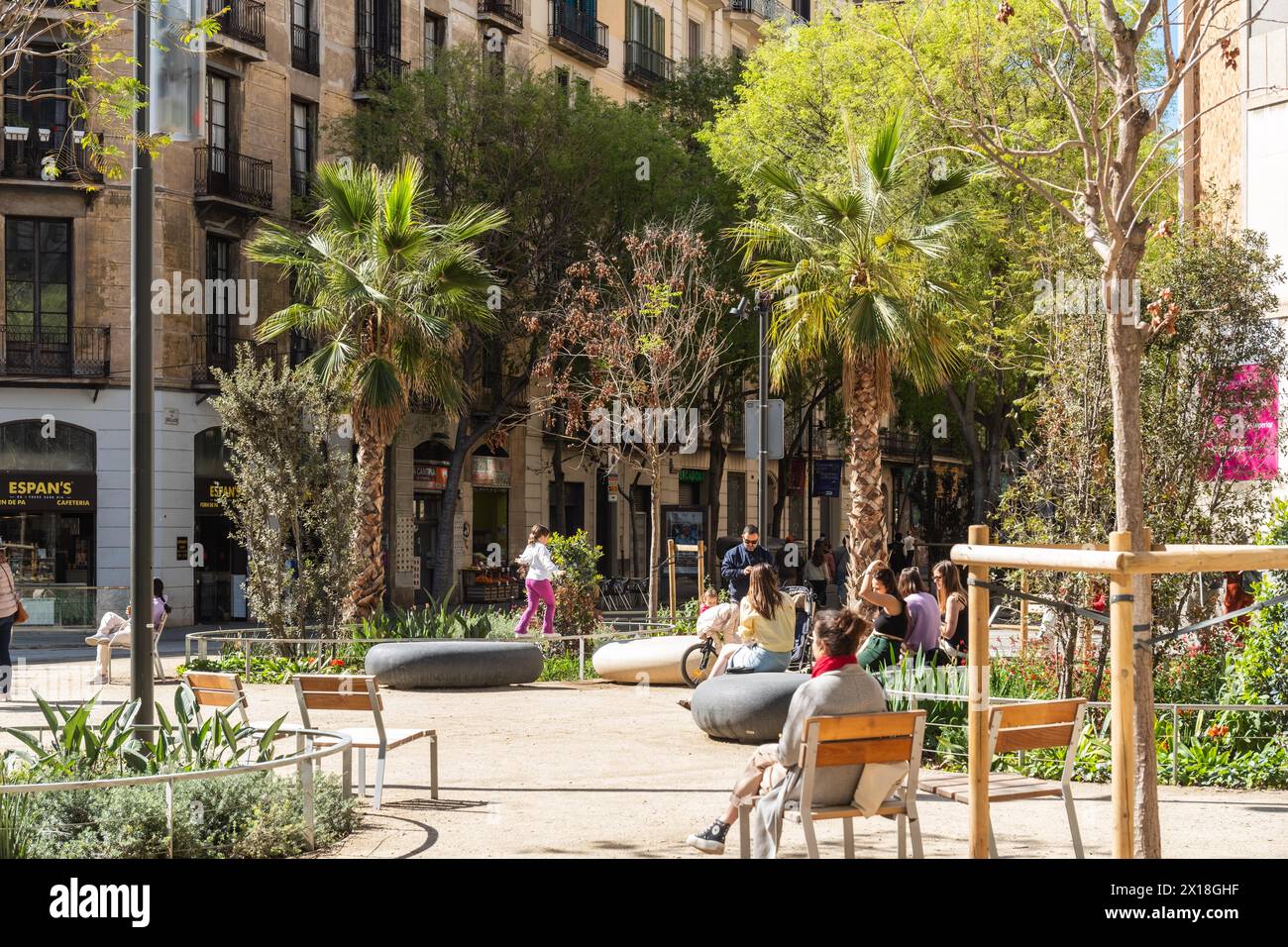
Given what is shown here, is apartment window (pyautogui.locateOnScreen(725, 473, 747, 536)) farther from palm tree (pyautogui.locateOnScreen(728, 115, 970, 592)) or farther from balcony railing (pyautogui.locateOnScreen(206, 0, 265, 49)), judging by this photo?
palm tree (pyautogui.locateOnScreen(728, 115, 970, 592))

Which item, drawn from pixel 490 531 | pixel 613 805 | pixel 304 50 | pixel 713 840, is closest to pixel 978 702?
pixel 713 840

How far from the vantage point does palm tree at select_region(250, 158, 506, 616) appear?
20.9 meters

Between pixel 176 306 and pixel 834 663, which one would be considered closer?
pixel 834 663

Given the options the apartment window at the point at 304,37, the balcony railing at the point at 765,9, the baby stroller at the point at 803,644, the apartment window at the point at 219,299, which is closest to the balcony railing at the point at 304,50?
the apartment window at the point at 304,37

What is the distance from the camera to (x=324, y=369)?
21.1 meters

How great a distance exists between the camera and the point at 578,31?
44625 mm

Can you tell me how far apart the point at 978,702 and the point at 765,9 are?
5269 centimetres

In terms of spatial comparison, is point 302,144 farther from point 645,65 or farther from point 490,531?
point 645,65

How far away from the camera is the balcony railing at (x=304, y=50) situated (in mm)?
35938

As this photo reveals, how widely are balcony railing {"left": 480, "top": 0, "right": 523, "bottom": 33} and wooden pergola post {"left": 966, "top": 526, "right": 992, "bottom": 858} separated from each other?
37.5m

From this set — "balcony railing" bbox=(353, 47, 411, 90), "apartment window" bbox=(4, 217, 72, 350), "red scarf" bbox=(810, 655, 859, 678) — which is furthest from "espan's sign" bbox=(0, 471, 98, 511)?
"red scarf" bbox=(810, 655, 859, 678)
